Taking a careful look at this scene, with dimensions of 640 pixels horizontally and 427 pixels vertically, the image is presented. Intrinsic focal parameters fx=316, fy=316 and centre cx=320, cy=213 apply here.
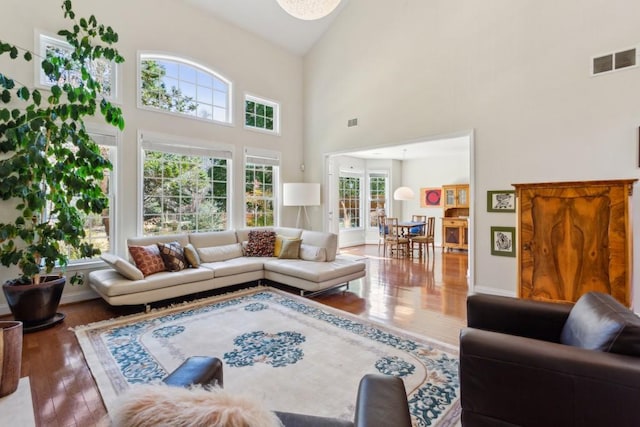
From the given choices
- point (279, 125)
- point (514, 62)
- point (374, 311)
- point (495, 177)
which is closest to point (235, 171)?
point (279, 125)

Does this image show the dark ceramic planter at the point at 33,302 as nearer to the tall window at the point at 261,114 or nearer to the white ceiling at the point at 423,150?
the tall window at the point at 261,114

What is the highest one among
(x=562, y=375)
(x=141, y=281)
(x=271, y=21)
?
(x=271, y=21)

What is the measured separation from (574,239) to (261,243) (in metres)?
4.11

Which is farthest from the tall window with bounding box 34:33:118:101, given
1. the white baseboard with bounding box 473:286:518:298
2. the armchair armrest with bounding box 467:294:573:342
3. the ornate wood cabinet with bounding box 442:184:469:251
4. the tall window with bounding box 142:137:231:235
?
the ornate wood cabinet with bounding box 442:184:469:251

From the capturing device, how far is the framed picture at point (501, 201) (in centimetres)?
425

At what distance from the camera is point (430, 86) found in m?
4.99

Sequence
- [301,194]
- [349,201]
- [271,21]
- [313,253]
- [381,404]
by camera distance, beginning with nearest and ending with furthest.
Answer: [381,404], [313,253], [271,21], [301,194], [349,201]

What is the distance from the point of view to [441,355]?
8.71 ft

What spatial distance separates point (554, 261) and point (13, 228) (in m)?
5.53

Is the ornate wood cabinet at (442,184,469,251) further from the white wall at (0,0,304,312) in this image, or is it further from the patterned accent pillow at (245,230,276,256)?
the patterned accent pillow at (245,230,276,256)

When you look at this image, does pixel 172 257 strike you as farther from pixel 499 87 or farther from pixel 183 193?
pixel 499 87

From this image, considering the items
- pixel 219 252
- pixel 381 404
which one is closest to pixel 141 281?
pixel 219 252

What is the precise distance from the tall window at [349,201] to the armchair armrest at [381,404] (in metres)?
7.72

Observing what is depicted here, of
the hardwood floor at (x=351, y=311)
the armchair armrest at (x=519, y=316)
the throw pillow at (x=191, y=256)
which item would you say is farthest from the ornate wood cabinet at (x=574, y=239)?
the throw pillow at (x=191, y=256)
